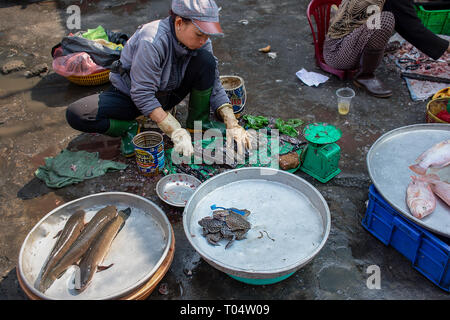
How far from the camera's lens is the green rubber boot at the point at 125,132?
3074 millimetres

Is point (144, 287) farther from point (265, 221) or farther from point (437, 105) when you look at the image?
point (437, 105)

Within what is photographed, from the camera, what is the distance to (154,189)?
3.01m

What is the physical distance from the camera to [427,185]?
2.29 metres

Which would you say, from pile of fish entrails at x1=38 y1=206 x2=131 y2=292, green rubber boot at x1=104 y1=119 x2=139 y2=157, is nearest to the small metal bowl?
pile of fish entrails at x1=38 y1=206 x2=131 y2=292

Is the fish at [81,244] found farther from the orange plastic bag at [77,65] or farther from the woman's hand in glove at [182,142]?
the orange plastic bag at [77,65]

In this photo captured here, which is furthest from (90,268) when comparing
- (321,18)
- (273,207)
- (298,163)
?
(321,18)

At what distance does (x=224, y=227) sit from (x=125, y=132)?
57.9 inches

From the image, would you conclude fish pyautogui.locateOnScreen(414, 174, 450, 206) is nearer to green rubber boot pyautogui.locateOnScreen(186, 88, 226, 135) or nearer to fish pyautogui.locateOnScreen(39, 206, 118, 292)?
green rubber boot pyautogui.locateOnScreen(186, 88, 226, 135)

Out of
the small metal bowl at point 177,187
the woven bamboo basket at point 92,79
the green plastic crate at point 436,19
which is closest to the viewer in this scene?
the small metal bowl at point 177,187

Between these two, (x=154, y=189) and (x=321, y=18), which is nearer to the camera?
(x=154, y=189)

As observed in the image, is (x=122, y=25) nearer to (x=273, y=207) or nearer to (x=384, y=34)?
(x=384, y=34)

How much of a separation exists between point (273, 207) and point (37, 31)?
524cm

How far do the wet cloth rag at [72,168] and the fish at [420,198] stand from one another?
226 centimetres

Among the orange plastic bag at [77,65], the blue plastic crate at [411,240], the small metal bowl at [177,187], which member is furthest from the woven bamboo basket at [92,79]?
the blue plastic crate at [411,240]
